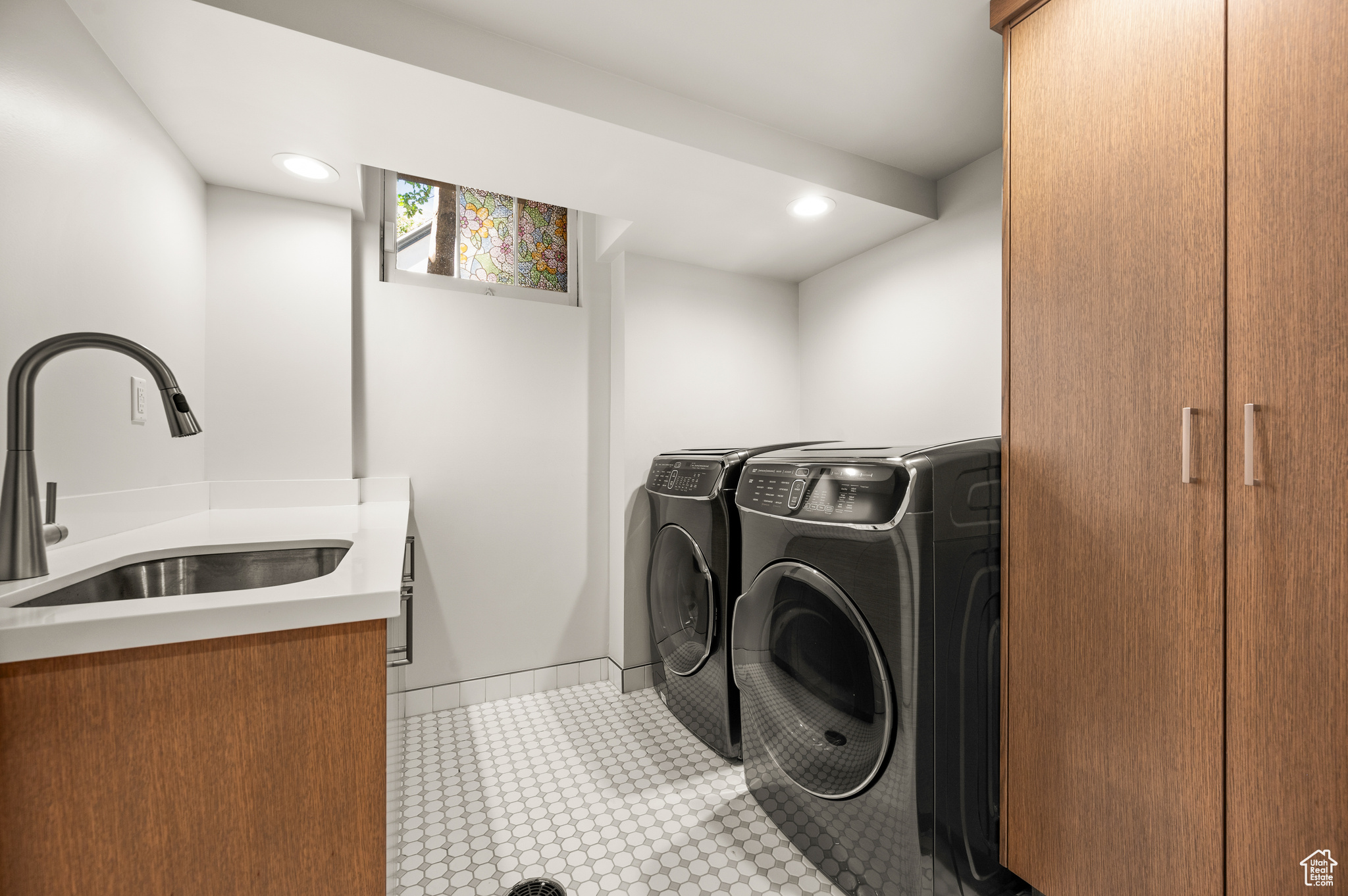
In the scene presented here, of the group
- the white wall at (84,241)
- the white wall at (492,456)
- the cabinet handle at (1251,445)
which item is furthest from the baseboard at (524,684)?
the cabinet handle at (1251,445)

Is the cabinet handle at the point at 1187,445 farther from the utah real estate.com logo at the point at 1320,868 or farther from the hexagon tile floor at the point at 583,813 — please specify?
the hexagon tile floor at the point at 583,813

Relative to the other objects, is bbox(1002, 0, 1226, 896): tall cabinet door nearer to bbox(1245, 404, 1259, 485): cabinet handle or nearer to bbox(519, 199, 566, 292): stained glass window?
bbox(1245, 404, 1259, 485): cabinet handle

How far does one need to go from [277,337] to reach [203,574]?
3.39 ft

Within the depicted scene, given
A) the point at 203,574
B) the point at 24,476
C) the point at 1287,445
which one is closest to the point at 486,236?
the point at 203,574

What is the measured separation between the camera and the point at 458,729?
86.1 inches

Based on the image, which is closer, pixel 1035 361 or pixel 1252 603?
pixel 1252 603

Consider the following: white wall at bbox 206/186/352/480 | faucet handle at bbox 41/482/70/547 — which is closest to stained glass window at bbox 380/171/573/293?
white wall at bbox 206/186/352/480

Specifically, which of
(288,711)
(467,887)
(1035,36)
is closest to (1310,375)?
(1035,36)

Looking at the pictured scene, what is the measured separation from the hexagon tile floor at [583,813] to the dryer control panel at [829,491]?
95cm

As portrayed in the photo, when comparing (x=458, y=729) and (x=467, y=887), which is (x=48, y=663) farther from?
(x=458, y=729)

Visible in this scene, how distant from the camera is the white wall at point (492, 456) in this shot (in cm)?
229

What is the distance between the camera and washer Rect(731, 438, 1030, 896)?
1.18m

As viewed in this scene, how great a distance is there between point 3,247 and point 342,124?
0.80 metres

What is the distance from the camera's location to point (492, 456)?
247 cm
